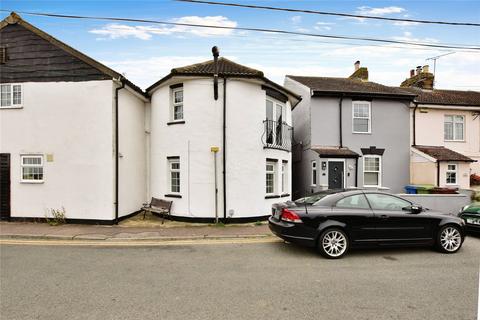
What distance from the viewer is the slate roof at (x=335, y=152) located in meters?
14.5

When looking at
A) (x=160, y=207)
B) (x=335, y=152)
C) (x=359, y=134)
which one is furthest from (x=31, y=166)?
(x=359, y=134)

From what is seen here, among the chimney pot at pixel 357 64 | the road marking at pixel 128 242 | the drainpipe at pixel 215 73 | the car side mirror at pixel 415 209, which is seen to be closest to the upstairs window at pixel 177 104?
the drainpipe at pixel 215 73

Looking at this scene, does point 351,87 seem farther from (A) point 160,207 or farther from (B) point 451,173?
(A) point 160,207

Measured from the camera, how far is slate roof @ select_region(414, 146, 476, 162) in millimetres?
14953

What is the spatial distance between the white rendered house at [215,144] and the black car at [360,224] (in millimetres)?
3844

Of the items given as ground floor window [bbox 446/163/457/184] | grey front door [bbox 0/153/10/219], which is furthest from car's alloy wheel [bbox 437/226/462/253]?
grey front door [bbox 0/153/10/219]

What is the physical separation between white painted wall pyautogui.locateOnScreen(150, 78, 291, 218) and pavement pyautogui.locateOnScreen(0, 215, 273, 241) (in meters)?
0.84

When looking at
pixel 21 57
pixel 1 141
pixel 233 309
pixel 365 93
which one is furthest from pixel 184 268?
pixel 365 93

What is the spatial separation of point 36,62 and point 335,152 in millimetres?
13563

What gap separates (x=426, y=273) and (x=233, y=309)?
12.3 ft

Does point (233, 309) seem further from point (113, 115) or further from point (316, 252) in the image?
point (113, 115)

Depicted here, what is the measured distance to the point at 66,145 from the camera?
33.0ft

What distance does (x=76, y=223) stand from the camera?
32.1ft

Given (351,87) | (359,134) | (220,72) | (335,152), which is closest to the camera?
(220,72)
